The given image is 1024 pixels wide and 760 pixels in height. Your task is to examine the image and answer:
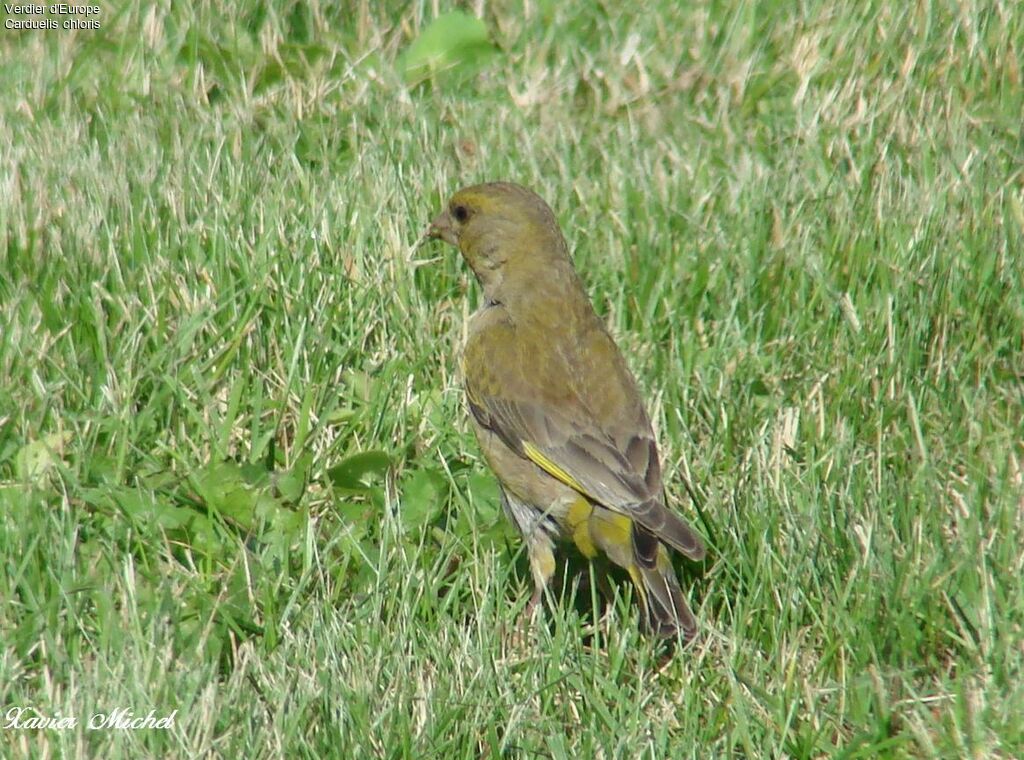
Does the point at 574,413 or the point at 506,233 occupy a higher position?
the point at 506,233

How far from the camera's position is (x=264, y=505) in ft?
16.0

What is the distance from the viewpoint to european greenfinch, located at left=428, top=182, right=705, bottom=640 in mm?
4587

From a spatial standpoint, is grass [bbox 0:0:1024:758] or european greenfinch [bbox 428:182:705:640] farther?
european greenfinch [bbox 428:182:705:640]

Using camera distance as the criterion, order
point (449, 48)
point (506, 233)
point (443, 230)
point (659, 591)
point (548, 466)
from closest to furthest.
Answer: point (659, 591) → point (548, 466) → point (506, 233) → point (443, 230) → point (449, 48)

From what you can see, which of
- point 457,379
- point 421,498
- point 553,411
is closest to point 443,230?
point 457,379

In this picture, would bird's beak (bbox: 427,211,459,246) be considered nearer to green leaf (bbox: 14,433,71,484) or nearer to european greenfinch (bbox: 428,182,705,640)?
european greenfinch (bbox: 428,182,705,640)

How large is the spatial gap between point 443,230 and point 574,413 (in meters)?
1.02

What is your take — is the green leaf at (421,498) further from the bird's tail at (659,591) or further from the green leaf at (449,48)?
the green leaf at (449,48)

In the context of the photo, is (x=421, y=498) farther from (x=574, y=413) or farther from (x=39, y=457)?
(x=39, y=457)

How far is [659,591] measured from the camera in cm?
446

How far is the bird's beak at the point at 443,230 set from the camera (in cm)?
561

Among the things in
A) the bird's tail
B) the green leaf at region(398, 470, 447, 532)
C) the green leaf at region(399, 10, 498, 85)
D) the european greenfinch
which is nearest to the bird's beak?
the european greenfinch

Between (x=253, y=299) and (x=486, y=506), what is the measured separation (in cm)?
112

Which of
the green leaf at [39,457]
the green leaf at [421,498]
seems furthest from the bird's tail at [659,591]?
the green leaf at [39,457]
